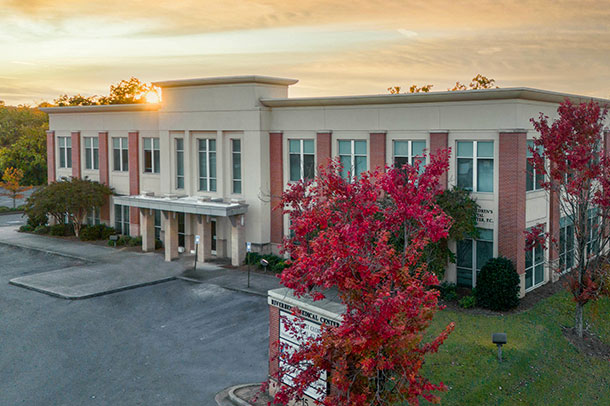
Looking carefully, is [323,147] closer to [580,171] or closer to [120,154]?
[580,171]

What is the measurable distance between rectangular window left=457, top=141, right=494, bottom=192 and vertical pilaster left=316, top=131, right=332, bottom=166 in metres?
6.94

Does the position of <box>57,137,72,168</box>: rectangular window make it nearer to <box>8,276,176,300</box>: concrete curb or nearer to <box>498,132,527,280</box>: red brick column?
<box>8,276,176,300</box>: concrete curb

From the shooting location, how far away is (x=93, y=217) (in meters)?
43.4

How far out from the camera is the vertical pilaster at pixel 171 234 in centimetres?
3356

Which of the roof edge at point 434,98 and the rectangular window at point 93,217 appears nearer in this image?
the roof edge at point 434,98

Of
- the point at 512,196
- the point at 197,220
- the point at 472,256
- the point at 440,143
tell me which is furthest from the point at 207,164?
the point at 512,196

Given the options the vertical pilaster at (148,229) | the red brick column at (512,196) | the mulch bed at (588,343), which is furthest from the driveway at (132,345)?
the mulch bed at (588,343)

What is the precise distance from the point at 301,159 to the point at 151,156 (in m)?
11.8

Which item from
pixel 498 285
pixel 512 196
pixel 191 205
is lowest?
pixel 498 285

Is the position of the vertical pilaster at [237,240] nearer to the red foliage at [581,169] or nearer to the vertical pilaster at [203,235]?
the vertical pilaster at [203,235]

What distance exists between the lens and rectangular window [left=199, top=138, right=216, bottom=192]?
114 feet

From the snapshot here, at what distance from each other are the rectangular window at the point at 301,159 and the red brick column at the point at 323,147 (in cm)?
61

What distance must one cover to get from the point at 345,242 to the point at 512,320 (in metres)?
14.6

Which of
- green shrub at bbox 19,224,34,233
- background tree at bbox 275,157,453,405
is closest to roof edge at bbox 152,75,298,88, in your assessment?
green shrub at bbox 19,224,34,233
